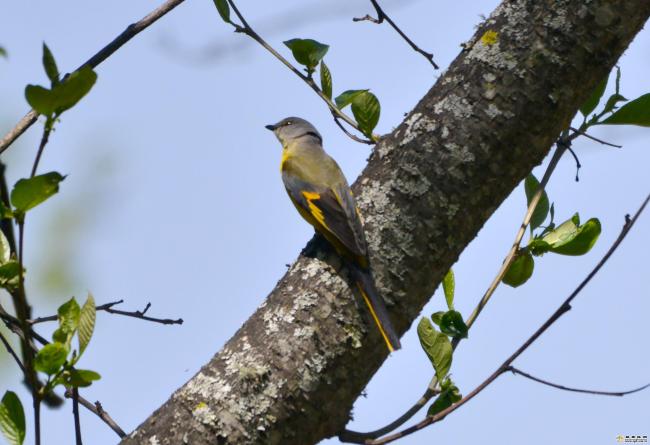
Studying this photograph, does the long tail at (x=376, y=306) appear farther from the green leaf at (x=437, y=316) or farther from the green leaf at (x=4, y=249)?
the green leaf at (x=4, y=249)

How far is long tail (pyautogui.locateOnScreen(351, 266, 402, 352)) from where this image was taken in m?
2.34

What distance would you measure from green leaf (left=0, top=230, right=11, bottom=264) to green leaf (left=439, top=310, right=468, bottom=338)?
1322 mm

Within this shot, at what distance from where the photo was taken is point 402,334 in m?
2.48

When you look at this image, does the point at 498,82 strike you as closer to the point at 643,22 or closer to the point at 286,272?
the point at 643,22

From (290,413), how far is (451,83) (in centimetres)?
110

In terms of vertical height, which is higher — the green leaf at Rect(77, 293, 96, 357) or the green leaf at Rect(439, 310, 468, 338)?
the green leaf at Rect(439, 310, 468, 338)

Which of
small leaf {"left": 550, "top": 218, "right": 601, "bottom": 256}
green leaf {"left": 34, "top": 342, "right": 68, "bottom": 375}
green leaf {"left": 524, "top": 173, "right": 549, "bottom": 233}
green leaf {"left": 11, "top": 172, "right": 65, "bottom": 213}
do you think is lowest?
green leaf {"left": 34, "top": 342, "right": 68, "bottom": 375}

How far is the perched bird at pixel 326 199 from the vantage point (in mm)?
2381

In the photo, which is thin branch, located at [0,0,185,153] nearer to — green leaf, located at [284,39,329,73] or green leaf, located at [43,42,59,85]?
green leaf, located at [284,39,329,73]

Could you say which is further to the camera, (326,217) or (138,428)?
(326,217)

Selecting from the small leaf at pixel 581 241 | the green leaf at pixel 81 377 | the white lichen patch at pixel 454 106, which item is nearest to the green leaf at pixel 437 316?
the small leaf at pixel 581 241

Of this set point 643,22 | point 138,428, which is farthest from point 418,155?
point 138,428

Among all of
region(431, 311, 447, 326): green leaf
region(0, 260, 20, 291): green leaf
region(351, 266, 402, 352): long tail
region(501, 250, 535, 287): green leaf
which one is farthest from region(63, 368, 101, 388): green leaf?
region(501, 250, 535, 287): green leaf

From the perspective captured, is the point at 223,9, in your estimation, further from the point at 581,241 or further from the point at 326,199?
the point at 581,241
